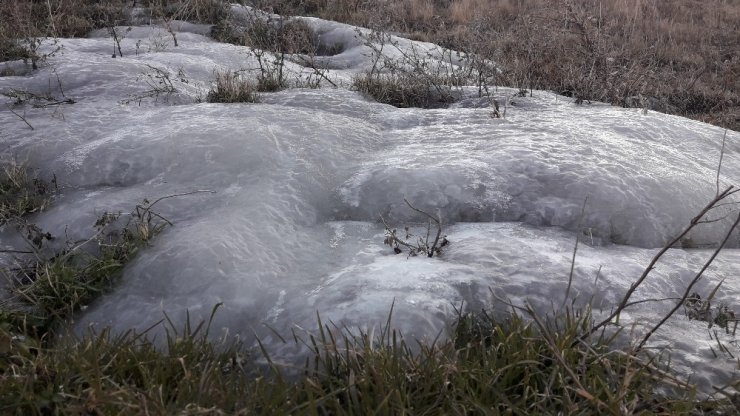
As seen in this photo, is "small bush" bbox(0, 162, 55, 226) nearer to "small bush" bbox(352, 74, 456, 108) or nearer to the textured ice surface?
the textured ice surface

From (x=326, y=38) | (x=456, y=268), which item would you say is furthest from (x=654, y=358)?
(x=326, y=38)

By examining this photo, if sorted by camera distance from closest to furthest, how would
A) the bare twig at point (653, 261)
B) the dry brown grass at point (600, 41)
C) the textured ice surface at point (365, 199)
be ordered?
1. the bare twig at point (653, 261)
2. the textured ice surface at point (365, 199)
3. the dry brown grass at point (600, 41)

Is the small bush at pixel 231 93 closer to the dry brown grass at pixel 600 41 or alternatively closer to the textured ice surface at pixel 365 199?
the textured ice surface at pixel 365 199

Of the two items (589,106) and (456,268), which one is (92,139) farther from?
(589,106)

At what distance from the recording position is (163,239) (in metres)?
2.91

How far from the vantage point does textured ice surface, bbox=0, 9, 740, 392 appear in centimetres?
247

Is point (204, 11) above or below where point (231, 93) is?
above

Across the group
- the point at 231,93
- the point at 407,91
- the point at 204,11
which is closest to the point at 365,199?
the point at 231,93

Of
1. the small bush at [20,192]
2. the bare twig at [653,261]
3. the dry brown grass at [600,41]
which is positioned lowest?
the small bush at [20,192]

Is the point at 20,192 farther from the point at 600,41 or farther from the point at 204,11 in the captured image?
the point at 204,11

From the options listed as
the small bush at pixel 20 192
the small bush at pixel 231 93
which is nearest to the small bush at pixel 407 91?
the small bush at pixel 231 93

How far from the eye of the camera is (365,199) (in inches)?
129

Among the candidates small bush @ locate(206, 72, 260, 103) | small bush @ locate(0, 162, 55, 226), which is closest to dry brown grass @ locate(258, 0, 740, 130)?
small bush @ locate(206, 72, 260, 103)

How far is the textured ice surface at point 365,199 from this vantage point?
8.09 feet
